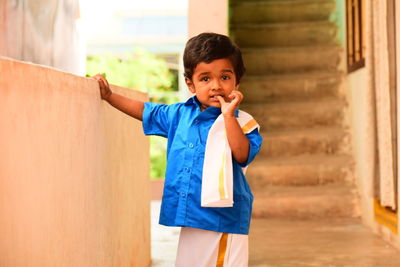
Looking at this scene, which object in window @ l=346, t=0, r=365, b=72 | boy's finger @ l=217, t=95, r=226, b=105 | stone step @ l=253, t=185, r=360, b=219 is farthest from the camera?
stone step @ l=253, t=185, r=360, b=219

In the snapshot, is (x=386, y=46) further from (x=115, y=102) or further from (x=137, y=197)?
(x=115, y=102)

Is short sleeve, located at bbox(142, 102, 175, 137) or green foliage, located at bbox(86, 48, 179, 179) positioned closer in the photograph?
short sleeve, located at bbox(142, 102, 175, 137)

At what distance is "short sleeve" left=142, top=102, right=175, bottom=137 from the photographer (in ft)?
7.16

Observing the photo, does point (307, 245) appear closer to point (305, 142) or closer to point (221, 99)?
point (305, 142)

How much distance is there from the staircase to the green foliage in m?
3.31

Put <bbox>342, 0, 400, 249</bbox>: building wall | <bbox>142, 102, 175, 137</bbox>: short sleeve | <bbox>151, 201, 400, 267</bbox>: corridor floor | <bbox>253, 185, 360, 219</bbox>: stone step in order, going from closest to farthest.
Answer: <bbox>142, 102, 175, 137</bbox>: short sleeve, <bbox>151, 201, 400, 267</bbox>: corridor floor, <bbox>342, 0, 400, 249</bbox>: building wall, <bbox>253, 185, 360, 219</bbox>: stone step

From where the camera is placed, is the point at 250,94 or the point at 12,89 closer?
the point at 12,89

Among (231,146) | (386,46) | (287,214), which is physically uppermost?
(386,46)

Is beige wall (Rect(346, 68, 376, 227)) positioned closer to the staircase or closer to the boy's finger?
the staircase

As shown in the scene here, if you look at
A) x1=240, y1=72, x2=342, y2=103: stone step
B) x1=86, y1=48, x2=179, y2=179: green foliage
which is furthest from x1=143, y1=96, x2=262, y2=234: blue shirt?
x1=86, y1=48, x2=179, y2=179: green foliage

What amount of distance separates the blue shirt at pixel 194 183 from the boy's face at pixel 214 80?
42 millimetres

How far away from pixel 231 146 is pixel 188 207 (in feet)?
0.76

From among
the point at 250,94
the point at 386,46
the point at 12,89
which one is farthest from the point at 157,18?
the point at 12,89

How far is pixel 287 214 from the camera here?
5.43 metres
